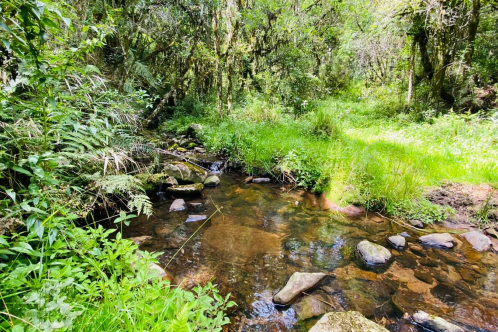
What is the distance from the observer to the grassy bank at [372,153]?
4.31 meters

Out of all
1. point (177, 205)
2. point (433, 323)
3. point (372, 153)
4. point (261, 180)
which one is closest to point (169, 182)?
point (177, 205)

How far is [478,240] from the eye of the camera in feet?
10.8

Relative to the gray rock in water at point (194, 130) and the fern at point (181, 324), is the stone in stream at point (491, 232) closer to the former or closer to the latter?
the fern at point (181, 324)

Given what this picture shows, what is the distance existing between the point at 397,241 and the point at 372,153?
8.60 ft

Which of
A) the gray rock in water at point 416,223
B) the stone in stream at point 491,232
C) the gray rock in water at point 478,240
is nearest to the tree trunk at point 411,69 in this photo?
the stone in stream at point 491,232

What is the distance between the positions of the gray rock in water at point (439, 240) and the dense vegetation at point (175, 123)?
→ 0.57 metres

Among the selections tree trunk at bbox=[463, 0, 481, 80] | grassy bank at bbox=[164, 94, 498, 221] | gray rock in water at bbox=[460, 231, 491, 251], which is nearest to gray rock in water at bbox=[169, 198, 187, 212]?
grassy bank at bbox=[164, 94, 498, 221]

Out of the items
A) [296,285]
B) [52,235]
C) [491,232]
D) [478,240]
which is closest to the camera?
[52,235]

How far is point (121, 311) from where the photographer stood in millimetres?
1237

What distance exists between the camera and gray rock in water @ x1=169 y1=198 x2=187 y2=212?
4.21 m

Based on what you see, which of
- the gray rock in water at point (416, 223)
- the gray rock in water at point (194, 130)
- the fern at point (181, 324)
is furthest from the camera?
the gray rock in water at point (194, 130)

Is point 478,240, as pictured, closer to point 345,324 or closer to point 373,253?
point 373,253

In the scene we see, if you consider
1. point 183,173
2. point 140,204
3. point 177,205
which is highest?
point 140,204

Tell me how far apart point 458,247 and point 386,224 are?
905mm
